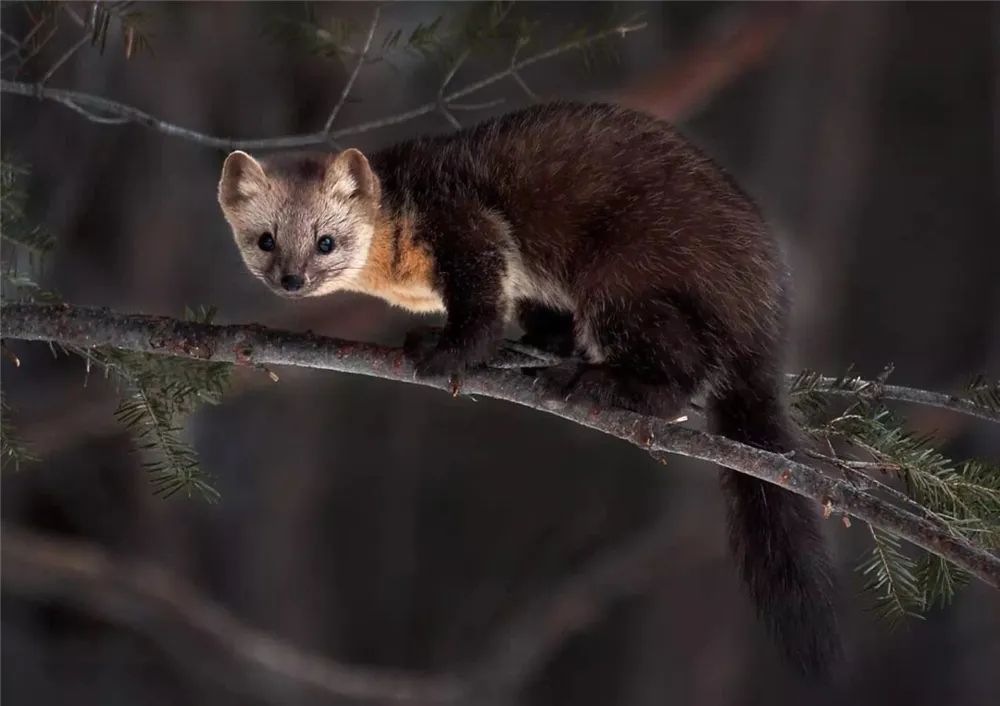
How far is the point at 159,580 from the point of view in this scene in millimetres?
2883

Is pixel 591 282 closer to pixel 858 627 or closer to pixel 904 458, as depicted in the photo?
pixel 904 458

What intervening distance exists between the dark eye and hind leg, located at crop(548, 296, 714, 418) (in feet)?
1.56

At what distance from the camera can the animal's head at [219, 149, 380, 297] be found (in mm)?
1747

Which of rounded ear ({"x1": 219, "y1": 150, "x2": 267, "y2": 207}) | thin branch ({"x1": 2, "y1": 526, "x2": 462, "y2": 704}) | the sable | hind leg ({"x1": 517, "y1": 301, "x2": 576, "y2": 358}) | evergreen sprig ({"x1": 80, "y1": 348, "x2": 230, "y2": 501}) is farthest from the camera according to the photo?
thin branch ({"x1": 2, "y1": 526, "x2": 462, "y2": 704})

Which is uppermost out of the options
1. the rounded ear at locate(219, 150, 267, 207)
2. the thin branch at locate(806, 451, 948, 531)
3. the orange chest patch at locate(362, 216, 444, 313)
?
the rounded ear at locate(219, 150, 267, 207)

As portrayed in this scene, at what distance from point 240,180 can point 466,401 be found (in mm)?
2036

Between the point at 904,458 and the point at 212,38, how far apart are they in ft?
8.05

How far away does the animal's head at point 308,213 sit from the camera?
175 centimetres

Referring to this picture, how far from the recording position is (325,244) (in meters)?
1.77

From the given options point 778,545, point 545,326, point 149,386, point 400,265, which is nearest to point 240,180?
point 400,265

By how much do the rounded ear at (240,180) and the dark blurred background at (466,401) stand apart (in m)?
→ 0.87

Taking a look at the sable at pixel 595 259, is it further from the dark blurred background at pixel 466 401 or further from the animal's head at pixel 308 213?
the dark blurred background at pixel 466 401

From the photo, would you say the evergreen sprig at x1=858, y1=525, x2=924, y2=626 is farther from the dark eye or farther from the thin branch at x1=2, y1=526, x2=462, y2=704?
the thin branch at x1=2, y1=526, x2=462, y2=704

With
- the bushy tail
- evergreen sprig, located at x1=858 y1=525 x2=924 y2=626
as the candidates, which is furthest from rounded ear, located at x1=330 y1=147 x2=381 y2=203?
evergreen sprig, located at x1=858 y1=525 x2=924 y2=626
